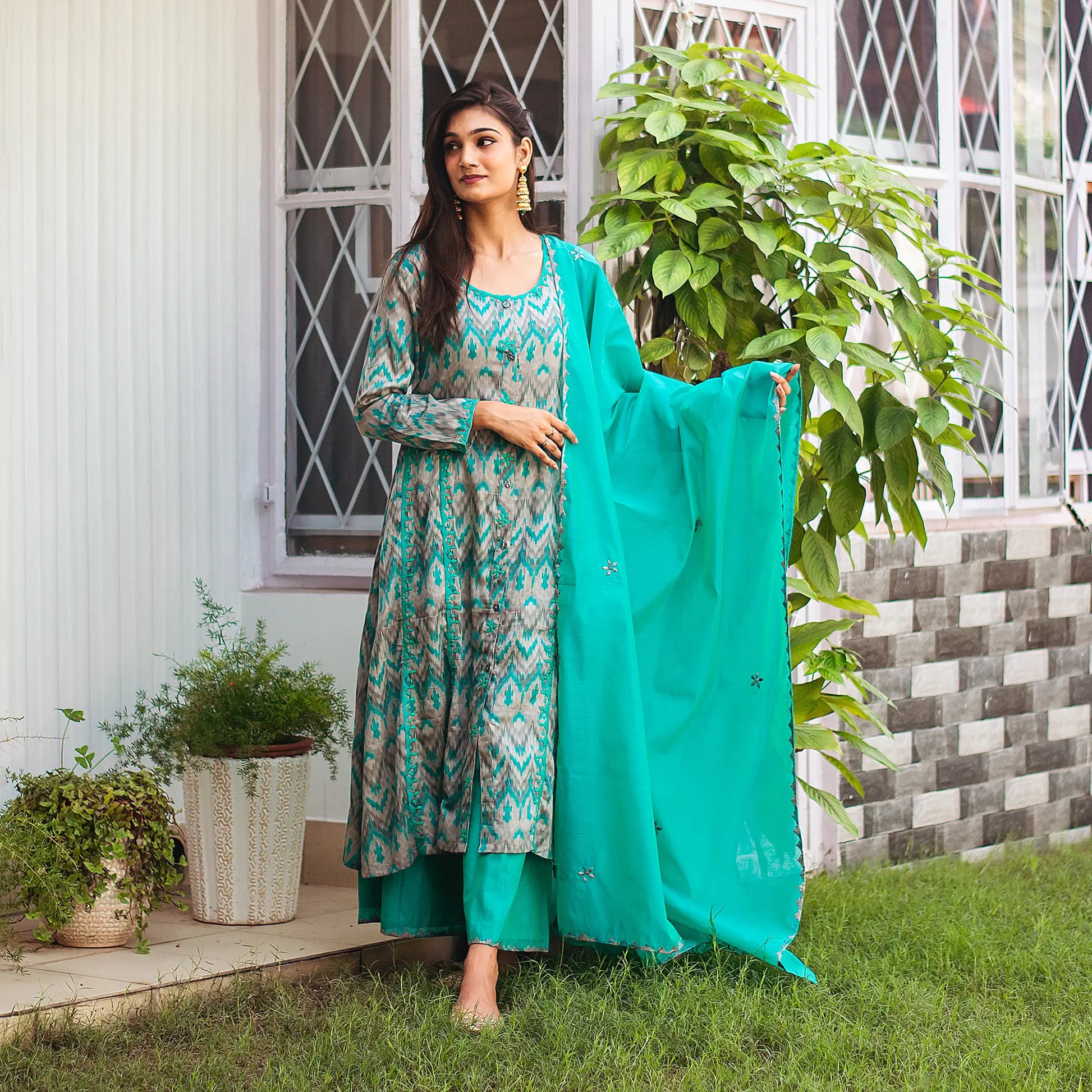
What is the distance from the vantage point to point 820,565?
10.4 feet

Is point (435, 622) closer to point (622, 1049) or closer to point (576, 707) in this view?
point (576, 707)

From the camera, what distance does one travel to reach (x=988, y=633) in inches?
171

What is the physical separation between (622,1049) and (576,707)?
0.65 m

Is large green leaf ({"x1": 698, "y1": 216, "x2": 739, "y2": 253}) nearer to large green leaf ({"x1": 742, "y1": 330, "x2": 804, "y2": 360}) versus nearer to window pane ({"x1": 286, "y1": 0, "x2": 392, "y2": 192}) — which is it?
large green leaf ({"x1": 742, "y1": 330, "x2": 804, "y2": 360})

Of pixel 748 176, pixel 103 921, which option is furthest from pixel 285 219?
pixel 103 921

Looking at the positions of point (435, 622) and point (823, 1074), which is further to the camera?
point (435, 622)

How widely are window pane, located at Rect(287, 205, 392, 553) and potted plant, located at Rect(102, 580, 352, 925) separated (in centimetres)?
54

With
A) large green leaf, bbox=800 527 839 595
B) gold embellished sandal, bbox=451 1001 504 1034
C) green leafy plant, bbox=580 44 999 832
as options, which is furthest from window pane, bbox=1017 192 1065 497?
gold embellished sandal, bbox=451 1001 504 1034

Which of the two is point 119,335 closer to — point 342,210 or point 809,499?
point 342,210

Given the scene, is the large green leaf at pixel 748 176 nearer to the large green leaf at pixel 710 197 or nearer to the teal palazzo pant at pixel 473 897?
the large green leaf at pixel 710 197

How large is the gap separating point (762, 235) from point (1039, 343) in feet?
6.02

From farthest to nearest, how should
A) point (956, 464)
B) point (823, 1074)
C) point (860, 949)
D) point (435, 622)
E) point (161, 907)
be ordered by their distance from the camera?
point (956, 464), point (161, 907), point (860, 949), point (435, 622), point (823, 1074)

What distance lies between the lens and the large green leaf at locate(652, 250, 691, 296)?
3.01 metres

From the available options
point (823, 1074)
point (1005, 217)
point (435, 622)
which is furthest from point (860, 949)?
→ point (1005, 217)
